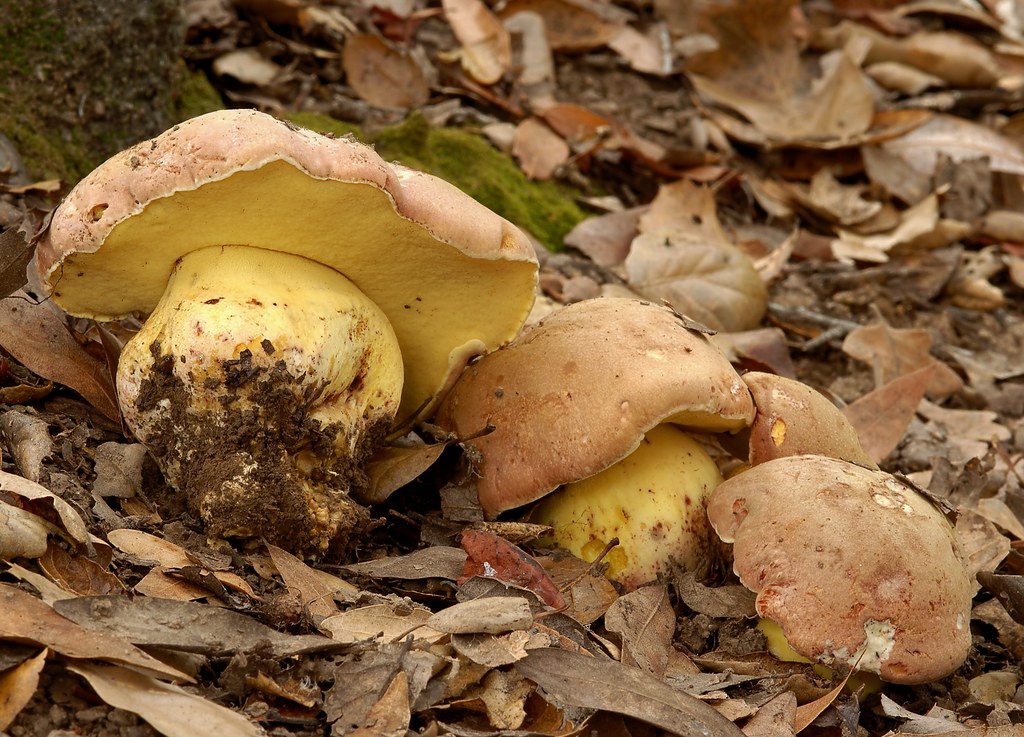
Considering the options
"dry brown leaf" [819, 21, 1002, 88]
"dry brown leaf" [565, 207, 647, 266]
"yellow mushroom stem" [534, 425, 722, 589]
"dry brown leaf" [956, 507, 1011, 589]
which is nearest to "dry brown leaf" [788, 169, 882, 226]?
"dry brown leaf" [565, 207, 647, 266]

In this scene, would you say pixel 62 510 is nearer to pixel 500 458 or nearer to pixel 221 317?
pixel 221 317

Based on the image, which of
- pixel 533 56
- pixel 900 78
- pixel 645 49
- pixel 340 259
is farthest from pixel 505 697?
pixel 900 78

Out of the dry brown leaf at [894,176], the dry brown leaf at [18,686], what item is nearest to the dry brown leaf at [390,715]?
the dry brown leaf at [18,686]

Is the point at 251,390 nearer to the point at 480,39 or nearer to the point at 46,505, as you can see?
the point at 46,505

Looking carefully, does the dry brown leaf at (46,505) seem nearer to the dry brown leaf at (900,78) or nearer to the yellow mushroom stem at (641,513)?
the yellow mushroom stem at (641,513)

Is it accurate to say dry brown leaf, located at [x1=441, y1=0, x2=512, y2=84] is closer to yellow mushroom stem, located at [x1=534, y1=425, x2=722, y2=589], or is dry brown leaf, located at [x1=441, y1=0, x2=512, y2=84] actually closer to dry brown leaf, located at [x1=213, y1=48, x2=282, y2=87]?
dry brown leaf, located at [x1=213, y1=48, x2=282, y2=87]

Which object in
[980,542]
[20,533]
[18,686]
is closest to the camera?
[18,686]
